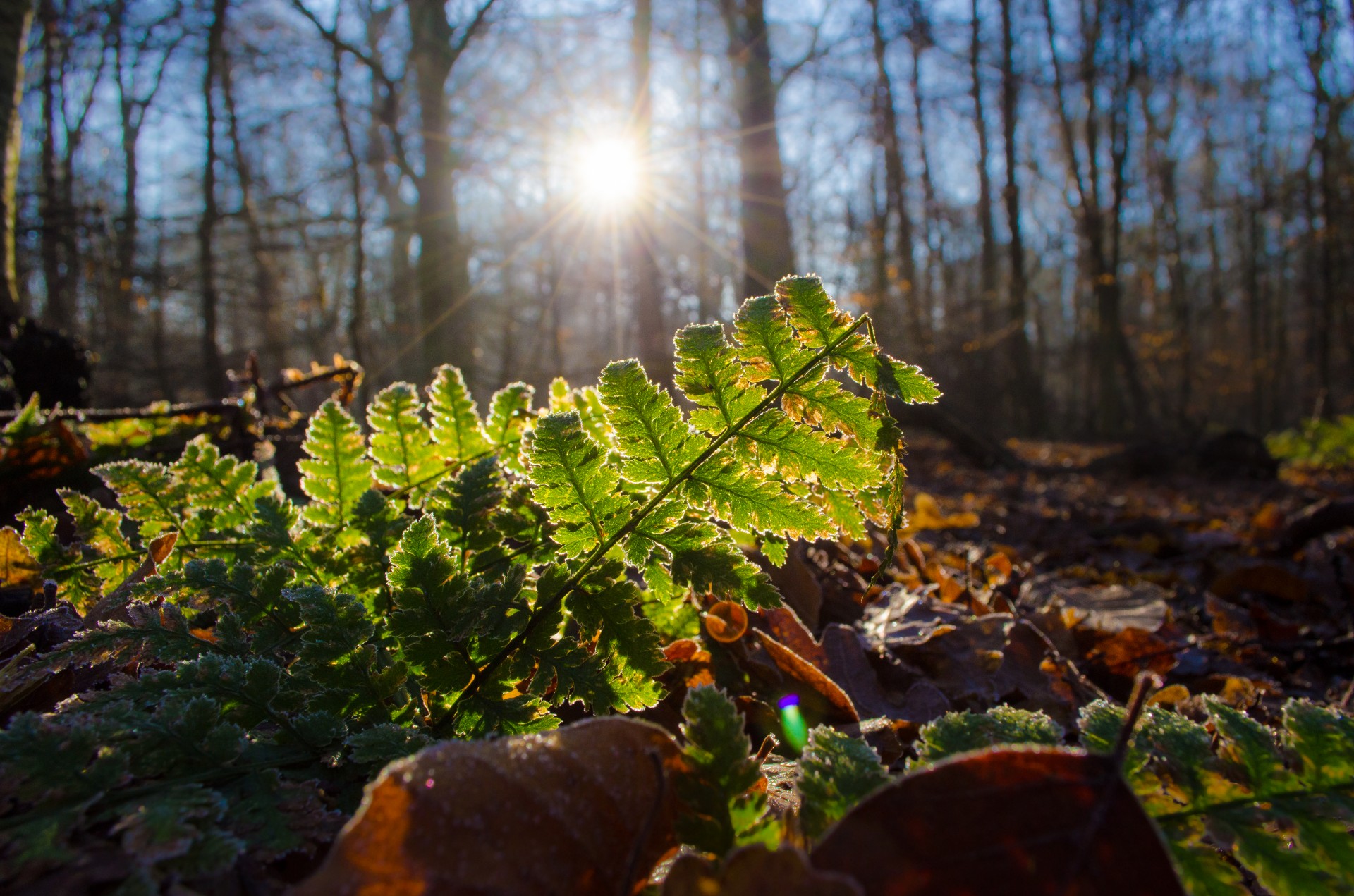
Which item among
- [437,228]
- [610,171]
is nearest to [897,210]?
[610,171]

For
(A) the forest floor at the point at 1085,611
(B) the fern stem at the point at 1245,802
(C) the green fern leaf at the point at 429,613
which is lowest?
(A) the forest floor at the point at 1085,611

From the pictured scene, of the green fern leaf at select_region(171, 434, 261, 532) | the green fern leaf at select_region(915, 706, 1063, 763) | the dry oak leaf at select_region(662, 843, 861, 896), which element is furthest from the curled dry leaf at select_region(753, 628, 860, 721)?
the green fern leaf at select_region(171, 434, 261, 532)

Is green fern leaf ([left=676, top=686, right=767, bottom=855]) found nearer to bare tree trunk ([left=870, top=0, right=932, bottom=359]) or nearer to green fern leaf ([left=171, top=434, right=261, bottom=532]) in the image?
green fern leaf ([left=171, top=434, right=261, bottom=532])

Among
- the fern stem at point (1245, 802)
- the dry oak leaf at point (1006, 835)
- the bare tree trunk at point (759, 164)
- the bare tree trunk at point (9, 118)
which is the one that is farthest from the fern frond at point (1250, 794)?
the bare tree trunk at point (759, 164)

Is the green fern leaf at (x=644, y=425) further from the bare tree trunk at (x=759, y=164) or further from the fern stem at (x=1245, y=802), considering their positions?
the bare tree trunk at (x=759, y=164)

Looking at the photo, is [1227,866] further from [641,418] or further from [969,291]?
[969,291]

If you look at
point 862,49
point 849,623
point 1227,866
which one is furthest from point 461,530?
point 862,49
